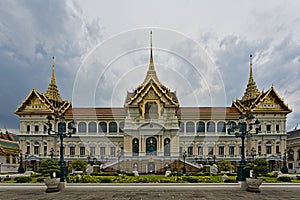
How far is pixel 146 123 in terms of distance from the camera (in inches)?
1582

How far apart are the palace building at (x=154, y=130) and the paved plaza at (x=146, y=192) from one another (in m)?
23.3

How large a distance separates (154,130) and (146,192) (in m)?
24.4

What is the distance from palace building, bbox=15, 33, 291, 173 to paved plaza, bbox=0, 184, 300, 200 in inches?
919

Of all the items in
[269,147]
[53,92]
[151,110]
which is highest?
[53,92]

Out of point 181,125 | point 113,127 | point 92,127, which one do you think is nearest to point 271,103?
point 181,125

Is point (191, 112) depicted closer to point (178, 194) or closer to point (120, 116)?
point (120, 116)

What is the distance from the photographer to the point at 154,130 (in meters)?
39.8

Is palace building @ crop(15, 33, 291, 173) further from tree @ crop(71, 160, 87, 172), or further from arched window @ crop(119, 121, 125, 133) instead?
tree @ crop(71, 160, 87, 172)

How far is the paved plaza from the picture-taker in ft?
45.9

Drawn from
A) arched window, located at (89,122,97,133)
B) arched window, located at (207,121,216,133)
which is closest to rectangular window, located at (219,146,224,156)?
arched window, located at (207,121,216,133)

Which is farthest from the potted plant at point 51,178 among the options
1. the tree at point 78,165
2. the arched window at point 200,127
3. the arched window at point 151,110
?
the arched window at point 200,127

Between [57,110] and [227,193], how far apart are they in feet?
124

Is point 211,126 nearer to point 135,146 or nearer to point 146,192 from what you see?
point 135,146

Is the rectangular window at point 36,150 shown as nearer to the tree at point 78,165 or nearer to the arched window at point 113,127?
the tree at point 78,165
